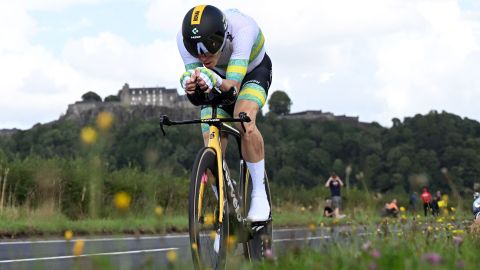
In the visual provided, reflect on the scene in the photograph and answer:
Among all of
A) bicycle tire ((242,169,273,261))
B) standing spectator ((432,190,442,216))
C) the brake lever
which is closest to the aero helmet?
the brake lever

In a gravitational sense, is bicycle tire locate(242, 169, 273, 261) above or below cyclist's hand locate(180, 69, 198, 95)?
below

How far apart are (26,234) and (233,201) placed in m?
7.91

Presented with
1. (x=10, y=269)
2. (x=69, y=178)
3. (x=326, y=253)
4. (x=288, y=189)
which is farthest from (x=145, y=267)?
(x=288, y=189)

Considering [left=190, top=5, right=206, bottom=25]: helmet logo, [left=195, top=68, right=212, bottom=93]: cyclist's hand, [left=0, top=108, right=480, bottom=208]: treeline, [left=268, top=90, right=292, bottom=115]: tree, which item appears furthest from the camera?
[left=268, top=90, right=292, bottom=115]: tree

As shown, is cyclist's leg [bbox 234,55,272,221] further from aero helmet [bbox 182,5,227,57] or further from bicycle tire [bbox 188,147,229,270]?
bicycle tire [bbox 188,147,229,270]

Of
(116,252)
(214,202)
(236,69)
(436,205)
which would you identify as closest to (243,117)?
(236,69)

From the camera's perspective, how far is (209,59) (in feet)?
17.4

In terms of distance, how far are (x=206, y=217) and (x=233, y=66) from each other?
992 millimetres

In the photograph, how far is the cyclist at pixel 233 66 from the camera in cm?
502

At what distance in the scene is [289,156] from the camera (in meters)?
67.2

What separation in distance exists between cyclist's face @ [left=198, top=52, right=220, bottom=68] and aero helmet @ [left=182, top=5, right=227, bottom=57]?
0.06 m

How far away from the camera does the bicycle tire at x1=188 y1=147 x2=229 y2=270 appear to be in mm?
4605

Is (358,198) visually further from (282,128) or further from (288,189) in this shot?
(282,128)

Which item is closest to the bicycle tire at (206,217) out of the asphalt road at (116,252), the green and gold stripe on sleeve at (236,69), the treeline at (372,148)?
the asphalt road at (116,252)
